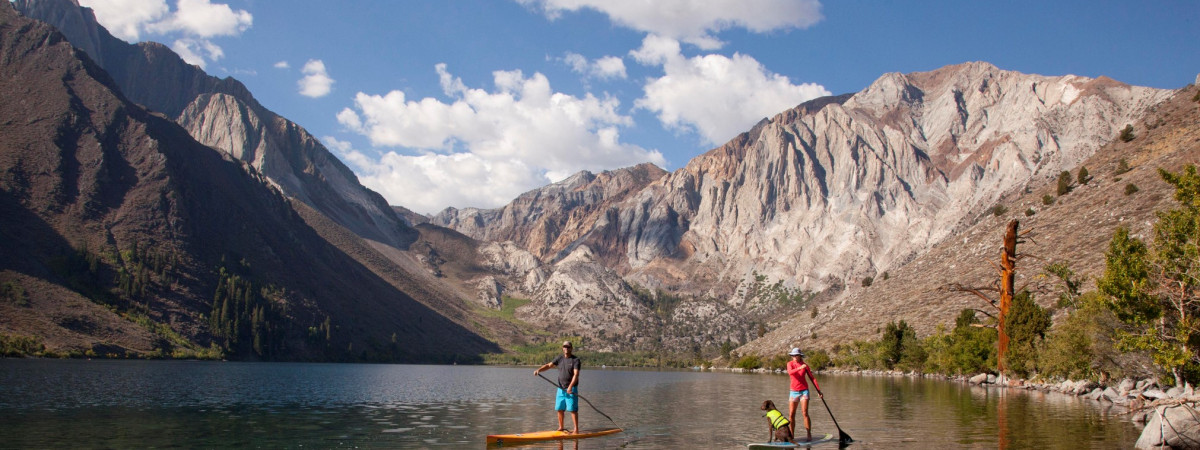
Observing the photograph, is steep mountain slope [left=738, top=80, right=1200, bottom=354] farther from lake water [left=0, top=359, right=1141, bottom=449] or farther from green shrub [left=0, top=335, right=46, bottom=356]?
green shrub [left=0, top=335, right=46, bottom=356]

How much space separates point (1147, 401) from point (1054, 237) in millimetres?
65316

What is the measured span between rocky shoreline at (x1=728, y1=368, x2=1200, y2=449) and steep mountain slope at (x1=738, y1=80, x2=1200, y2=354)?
11.8 meters

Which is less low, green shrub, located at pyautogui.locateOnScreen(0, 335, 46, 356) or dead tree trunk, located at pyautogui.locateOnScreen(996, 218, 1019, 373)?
dead tree trunk, located at pyautogui.locateOnScreen(996, 218, 1019, 373)

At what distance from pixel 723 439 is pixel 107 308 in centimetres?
15711

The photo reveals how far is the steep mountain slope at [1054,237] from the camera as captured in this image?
84438mm

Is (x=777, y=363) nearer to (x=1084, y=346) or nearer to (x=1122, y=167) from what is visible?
(x=1122, y=167)

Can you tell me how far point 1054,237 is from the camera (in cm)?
9550

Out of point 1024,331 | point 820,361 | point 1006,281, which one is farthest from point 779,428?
point 820,361

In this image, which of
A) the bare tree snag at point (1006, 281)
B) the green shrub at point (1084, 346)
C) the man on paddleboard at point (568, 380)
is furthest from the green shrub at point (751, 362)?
the man on paddleboard at point (568, 380)

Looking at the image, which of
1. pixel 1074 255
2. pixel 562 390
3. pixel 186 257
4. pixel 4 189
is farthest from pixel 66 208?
pixel 1074 255

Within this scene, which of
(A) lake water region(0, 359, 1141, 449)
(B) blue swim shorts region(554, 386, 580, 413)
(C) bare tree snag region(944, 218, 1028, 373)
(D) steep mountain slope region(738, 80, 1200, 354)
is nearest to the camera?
(A) lake water region(0, 359, 1141, 449)

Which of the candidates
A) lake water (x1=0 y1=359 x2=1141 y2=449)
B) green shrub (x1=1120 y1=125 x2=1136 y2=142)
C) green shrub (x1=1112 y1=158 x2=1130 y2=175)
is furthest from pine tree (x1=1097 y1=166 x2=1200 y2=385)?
green shrub (x1=1120 y1=125 x2=1136 y2=142)

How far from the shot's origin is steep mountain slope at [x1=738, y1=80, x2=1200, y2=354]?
84438 mm

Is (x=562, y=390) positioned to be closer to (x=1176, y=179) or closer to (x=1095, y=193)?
(x=1176, y=179)
